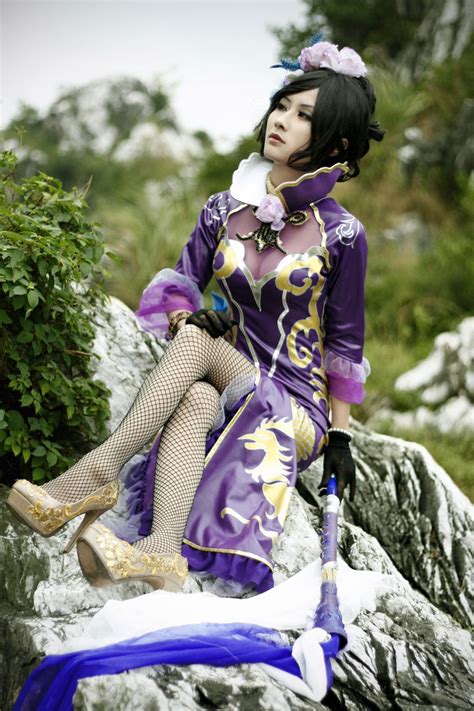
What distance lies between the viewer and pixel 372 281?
816 cm

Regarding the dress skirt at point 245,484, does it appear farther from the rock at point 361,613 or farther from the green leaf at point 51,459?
the green leaf at point 51,459

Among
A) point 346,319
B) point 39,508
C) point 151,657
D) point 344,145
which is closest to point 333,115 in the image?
point 344,145

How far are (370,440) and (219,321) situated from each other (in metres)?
1.41

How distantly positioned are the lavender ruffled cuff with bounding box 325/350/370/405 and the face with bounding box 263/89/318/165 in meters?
0.72

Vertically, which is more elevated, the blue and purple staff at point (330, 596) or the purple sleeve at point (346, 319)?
the purple sleeve at point (346, 319)

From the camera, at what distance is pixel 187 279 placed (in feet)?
9.69

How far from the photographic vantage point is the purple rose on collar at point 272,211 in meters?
2.80

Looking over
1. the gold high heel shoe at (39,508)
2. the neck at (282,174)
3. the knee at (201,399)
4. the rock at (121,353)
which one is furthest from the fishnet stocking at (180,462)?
the neck at (282,174)

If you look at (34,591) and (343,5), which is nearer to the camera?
(34,591)

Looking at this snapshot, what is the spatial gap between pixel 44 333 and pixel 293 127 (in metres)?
1.08

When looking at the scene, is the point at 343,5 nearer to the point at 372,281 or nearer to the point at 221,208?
the point at 372,281

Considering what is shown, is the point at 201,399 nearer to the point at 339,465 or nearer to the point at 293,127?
the point at 339,465

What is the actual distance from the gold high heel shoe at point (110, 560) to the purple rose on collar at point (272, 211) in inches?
47.9

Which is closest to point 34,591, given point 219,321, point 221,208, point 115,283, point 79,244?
point 219,321
